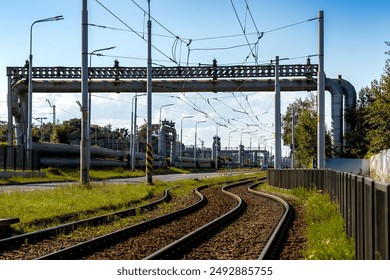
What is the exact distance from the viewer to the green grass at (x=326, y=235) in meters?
10.3

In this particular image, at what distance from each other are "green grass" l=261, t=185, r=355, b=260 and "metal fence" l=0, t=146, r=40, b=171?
2410 centimetres

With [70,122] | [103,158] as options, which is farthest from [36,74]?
[70,122]

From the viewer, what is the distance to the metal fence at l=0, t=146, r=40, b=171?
3980 centimetres

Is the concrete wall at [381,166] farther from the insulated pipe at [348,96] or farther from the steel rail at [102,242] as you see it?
the insulated pipe at [348,96]

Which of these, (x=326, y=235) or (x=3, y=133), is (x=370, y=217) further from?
(x=3, y=133)

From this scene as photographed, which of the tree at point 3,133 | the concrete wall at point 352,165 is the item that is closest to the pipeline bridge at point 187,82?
the concrete wall at point 352,165

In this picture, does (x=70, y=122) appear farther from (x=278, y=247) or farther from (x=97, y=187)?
(x=278, y=247)

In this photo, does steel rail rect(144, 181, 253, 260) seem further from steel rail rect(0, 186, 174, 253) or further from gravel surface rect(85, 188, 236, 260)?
steel rail rect(0, 186, 174, 253)

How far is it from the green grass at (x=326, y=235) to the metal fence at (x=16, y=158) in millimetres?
24099

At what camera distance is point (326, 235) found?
12.8 meters

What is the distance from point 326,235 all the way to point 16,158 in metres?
31.0

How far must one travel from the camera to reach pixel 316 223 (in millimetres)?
16109

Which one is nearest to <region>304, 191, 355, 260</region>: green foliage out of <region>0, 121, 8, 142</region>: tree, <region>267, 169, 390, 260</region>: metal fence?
<region>267, 169, 390, 260</region>: metal fence
